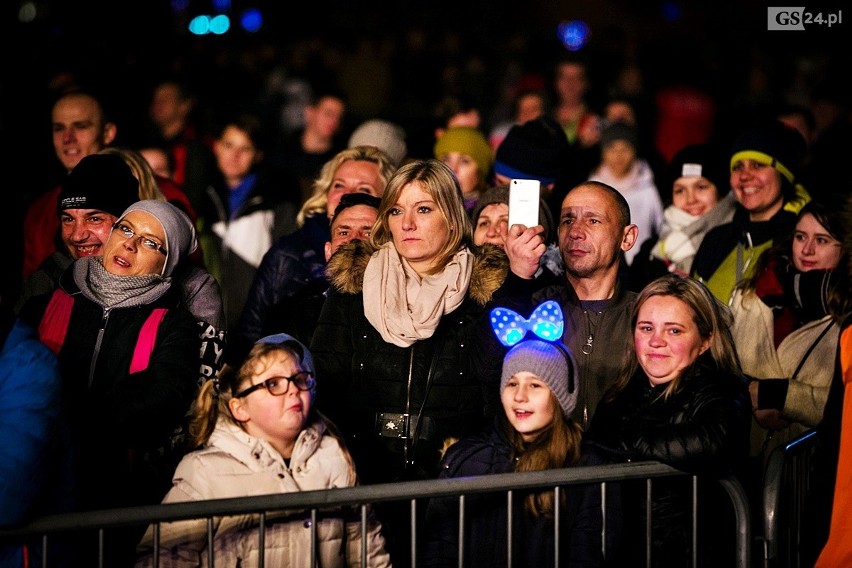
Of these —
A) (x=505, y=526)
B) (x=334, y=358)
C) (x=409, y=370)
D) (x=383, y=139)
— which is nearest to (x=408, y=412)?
(x=409, y=370)

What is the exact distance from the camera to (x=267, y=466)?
5.50 m

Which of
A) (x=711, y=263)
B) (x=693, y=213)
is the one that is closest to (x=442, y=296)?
(x=711, y=263)

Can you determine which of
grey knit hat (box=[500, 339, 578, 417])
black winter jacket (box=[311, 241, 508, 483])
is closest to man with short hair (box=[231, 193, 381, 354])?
black winter jacket (box=[311, 241, 508, 483])

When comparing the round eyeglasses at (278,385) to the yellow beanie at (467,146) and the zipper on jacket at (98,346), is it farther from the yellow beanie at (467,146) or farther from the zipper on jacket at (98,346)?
the yellow beanie at (467,146)

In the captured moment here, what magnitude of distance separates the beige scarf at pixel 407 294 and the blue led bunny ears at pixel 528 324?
1.05 feet

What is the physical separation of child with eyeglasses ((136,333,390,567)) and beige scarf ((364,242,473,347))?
1.81ft

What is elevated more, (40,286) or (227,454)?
(40,286)

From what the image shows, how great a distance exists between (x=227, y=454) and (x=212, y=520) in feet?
1.63

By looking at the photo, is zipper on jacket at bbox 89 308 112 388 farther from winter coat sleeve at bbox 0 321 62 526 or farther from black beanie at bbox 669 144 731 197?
black beanie at bbox 669 144 731 197

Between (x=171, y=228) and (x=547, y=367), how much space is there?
1855 millimetres

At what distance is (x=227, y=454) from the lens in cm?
551

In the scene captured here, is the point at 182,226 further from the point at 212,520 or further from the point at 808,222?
the point at 808,222

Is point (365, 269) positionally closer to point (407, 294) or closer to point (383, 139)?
point (407, 294)

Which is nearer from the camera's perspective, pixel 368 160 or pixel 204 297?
pixel 204 297
